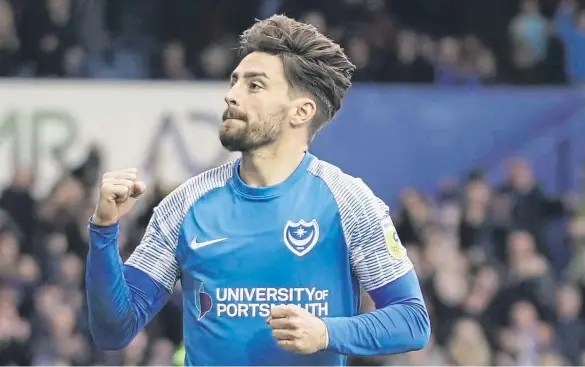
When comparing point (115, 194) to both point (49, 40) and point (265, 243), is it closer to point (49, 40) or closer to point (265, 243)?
point (265, 243)

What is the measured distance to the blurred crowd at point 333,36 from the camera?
12516mm

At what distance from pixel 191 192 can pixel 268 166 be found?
24 centimetres

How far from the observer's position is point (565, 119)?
40.0ft

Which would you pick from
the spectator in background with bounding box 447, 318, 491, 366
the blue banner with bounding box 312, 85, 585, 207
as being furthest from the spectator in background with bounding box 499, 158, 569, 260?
the spectator in background with bounding box 447, 318, 491, 366

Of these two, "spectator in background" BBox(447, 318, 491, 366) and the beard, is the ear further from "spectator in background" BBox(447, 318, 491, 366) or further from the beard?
"spectator in background" BBox(447, 318, 491, 366)

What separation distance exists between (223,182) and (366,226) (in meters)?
0.45

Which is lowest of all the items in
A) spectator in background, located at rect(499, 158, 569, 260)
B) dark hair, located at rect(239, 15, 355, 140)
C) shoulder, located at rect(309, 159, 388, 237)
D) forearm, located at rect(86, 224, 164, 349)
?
spectator in background, located at rect(499, 158, 569, 260)

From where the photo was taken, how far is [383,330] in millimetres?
3930

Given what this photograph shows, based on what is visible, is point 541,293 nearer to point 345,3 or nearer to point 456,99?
point 456,99

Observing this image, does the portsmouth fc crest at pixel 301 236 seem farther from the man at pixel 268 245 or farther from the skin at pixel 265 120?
the skin at pixel 265 120

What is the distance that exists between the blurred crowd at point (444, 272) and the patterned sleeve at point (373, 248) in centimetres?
560

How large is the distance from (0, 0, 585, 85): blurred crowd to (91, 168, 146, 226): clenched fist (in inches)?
338

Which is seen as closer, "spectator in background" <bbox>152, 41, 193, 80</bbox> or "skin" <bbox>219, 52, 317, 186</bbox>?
"skin" <bbox>219, 52, 317, 186</bbox>

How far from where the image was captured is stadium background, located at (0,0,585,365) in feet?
33.6
